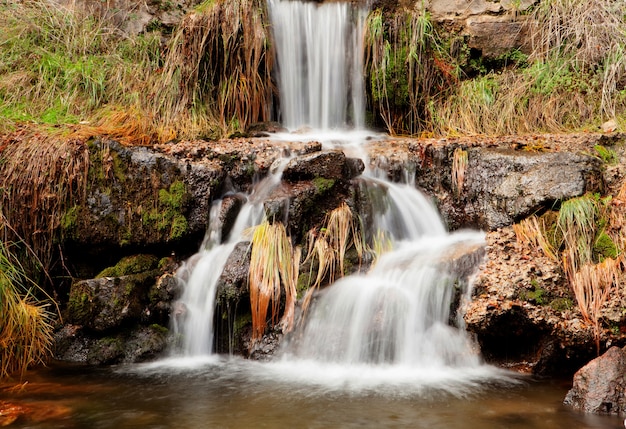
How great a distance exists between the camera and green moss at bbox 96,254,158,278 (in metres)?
5.25

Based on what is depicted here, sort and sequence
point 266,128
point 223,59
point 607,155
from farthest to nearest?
point 223,59 → point 266,128 → point 607,155

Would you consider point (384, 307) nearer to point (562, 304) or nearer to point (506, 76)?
point (562, 304)

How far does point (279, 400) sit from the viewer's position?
383 cm

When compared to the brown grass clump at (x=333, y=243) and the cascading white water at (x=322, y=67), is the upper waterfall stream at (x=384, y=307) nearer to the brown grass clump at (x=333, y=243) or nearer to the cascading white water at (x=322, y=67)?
the brown grass clump at (x=333, y=243)

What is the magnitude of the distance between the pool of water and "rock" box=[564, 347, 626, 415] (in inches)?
3.5

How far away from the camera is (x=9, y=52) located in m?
7.76

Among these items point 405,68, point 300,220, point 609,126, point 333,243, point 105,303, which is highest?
point 405,68

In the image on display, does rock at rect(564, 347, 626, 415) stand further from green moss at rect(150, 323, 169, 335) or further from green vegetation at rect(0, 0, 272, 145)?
green vegetation at rect(0, 0, 272, 145)

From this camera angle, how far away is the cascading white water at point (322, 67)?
8.04 meters

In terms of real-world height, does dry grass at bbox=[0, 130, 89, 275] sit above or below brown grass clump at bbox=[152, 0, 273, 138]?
below

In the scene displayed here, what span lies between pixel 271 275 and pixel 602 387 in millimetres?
2585

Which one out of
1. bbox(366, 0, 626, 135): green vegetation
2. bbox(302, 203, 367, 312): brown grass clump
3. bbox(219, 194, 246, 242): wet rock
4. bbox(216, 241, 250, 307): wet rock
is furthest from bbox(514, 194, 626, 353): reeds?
bbox(219, 194, 246, 242): wet rock

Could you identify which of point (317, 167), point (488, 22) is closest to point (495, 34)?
point (488, 22)

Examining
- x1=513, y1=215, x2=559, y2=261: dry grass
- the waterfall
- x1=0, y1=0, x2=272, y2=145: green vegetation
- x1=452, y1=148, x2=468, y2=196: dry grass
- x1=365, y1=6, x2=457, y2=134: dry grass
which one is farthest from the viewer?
x1=365, y1=6, x2=457, y2=134: dry grass
